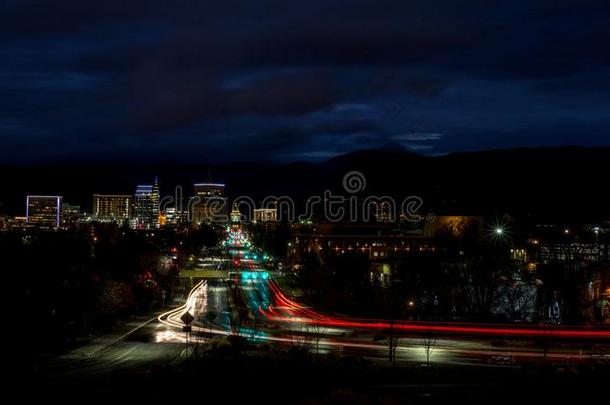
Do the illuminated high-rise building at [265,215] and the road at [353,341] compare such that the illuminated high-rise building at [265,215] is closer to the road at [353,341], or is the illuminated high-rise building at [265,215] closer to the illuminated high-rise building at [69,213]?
the illuminated high-rise building at [69,213]

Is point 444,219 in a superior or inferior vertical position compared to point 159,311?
superior

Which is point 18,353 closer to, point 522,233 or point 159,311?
point 159,311

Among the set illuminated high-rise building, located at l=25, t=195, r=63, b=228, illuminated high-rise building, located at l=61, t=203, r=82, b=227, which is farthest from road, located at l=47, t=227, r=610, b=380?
illuminated high-rise building, located at l=61, t=203, r=82, b=227

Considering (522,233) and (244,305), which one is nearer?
(244,305)

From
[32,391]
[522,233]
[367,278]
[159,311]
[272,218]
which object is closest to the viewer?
[32,391]

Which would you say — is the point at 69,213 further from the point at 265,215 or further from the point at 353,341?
the point at 353,341

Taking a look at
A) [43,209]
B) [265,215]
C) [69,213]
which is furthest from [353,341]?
[69,213]

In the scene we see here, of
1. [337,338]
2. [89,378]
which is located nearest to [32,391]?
[89,378]

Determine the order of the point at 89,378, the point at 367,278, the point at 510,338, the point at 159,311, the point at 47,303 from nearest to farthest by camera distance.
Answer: the point at 89,378 < the point at 510,338 < the point at 47,303 < the point at 159,311 < the point at 367,278

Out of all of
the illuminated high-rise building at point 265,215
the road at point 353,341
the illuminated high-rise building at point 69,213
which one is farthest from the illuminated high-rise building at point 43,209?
the road at point 353,341
